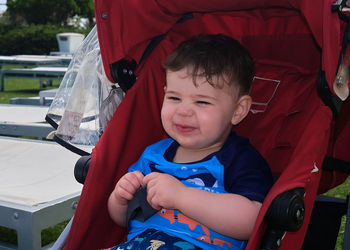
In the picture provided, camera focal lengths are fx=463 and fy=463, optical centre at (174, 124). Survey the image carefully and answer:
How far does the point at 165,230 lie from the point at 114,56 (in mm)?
645

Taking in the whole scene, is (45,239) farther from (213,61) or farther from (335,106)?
(335,106)

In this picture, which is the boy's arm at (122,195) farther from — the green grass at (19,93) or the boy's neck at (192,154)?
the green grass at (19,93)

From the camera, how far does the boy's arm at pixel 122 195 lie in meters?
1.48

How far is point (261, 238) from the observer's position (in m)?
1.19

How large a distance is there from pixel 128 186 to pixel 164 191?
0.59 ft

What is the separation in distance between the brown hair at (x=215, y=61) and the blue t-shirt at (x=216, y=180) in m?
0.21

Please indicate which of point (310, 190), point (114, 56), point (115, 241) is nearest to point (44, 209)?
point (115, 241)

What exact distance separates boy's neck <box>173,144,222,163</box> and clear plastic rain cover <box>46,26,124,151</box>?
0.34 meters

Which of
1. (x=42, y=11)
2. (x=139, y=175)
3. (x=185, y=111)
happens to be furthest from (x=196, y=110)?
(x=42, y=11)

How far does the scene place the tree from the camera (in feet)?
123

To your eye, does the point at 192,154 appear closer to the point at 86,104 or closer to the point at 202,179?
the point at 202,179

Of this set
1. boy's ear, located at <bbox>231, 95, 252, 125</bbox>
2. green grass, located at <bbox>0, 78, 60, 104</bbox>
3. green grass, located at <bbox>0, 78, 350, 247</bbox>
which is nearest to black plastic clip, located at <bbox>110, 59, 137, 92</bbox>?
boy's ear, located at <bbox>231, 95, 252, 125</bbox>

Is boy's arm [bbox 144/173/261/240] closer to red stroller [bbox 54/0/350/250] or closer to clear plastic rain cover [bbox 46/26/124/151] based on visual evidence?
red stroller [bbox 54/0/350/250]

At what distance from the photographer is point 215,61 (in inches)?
56.9
